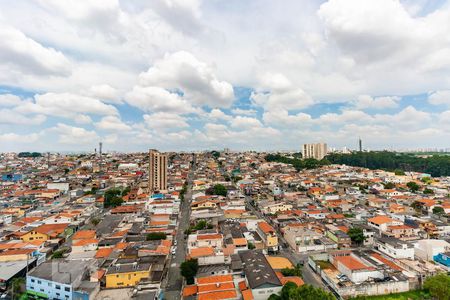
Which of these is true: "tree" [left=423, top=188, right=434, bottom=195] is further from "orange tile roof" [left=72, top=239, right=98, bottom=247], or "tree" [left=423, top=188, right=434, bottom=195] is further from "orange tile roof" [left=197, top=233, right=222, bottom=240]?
"orange tile roof" [left=72, top=239, right=98, bottom=247]

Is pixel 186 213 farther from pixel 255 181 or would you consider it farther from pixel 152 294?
pixel 255 181

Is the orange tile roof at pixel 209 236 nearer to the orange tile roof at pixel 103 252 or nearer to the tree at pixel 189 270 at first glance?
the tree at pixel 189 270

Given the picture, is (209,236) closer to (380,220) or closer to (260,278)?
(260,278)

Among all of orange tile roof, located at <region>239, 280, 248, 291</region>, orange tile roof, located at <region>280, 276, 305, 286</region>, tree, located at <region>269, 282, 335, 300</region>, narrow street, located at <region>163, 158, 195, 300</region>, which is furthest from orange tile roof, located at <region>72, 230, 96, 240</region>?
tree, located at <region>269, 282, 335, 300</region>

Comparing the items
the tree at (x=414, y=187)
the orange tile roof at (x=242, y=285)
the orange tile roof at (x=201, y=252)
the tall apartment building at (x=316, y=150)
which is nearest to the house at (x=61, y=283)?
the orange tile roof at (x=201, y=252)

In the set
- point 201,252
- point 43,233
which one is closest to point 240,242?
point 201,252

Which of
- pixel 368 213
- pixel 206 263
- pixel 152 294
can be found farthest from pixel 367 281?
pixel 368 213
